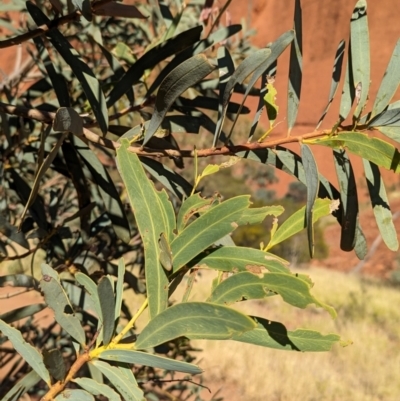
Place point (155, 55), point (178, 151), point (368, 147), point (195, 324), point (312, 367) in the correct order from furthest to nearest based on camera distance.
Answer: point (312, 367)
point (155, 55)
point (178, 151)
point (368, 147)
point (195, 324)

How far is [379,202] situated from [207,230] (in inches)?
8.9

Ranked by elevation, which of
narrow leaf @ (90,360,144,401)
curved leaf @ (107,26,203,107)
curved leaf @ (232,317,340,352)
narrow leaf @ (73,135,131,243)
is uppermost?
curved leaf @ (107,26,203,107)

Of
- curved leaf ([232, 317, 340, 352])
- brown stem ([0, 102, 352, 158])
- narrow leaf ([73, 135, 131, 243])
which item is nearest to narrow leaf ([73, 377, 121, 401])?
curved leaf ([232, 317, 340, 352])

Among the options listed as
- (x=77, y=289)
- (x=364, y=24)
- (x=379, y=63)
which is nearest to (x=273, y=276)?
(x=364, y=24)

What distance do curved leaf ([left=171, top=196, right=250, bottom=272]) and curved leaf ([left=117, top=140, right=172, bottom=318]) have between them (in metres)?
0.02

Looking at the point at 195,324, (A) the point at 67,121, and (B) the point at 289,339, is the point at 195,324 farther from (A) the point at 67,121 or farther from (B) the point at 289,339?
(A) the point at 67,121

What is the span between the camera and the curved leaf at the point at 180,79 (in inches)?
20.7

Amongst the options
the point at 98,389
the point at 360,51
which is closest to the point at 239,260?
the point at 98,389

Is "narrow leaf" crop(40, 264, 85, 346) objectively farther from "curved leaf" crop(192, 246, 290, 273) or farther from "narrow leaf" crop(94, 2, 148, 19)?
"narrow leaf" crop(94, 2, 148, 19)

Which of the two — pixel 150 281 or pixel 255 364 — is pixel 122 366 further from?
pixel 255 364

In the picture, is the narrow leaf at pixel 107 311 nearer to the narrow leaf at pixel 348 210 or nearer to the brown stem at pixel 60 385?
the brown stem at pixel 60 385

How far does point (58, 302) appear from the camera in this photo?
0.51 m

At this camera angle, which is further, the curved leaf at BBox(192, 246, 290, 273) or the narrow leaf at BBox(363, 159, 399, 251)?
the narrow leaf at BBox(363, 159, 399, 251)

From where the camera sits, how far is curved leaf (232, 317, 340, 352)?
1.53 ft
